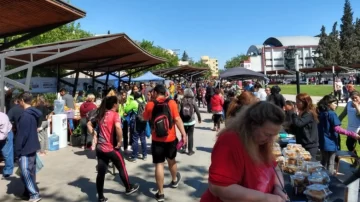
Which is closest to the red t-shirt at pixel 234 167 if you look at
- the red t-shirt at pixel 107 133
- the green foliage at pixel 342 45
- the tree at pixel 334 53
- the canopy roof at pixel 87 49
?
→ the red t-shirt at pixel 107 133

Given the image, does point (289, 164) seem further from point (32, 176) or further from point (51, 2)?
point (51, 2)

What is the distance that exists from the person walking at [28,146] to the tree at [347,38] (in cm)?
8837

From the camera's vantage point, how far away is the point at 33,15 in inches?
277

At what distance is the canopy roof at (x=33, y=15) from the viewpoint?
6.21m

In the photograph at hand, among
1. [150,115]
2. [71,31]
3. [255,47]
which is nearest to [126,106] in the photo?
[150,115]

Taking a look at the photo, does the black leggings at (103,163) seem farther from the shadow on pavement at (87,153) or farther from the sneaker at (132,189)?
the shadow on pavement at (87,153)

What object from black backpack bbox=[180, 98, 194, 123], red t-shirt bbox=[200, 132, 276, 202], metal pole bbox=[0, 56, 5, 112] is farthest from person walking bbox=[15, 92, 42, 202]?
red t-shirt bbox=[200, 132, 276, 202]

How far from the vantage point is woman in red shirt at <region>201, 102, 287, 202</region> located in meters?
1.76

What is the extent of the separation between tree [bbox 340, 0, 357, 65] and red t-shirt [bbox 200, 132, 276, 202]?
3530 inches

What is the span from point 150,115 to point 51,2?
3.22 m

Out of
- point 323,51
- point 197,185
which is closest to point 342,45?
point 323,51

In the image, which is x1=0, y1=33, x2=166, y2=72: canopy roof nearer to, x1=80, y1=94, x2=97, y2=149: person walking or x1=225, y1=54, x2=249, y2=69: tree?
x1=80, y1=94, x2=97, y2=149: person walking

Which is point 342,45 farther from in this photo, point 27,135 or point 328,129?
point 27,135

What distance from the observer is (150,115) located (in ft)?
16.6
